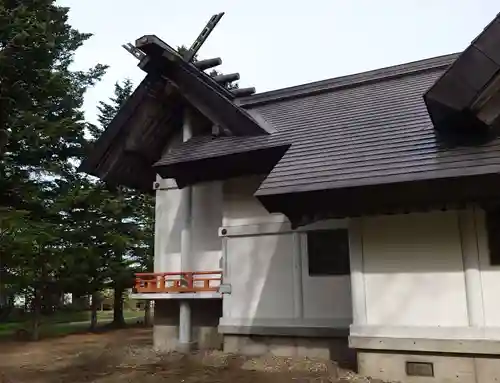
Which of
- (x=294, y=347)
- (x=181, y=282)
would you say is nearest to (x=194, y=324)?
(x=181, y=282)

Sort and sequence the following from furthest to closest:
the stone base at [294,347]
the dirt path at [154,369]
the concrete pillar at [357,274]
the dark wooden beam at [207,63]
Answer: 1. the dark wooden beam at [207,63]
2. the stone base at [294,347]
3. the dirt path at [154,369]
4. the concrete pillar at [357,274]

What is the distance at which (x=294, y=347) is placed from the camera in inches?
366

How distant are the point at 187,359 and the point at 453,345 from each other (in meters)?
5.11

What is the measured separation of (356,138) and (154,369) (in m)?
5.56

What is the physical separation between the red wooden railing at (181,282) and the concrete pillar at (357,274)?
3.69 meters

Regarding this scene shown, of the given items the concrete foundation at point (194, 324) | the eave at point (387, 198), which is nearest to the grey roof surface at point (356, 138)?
the eave at point (387, 198)

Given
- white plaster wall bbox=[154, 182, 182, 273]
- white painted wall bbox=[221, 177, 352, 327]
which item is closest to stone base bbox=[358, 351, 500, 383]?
white painted wall bbox=[221, 177, 352, 327]

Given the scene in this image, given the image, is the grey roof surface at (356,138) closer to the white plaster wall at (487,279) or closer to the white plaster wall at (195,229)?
the white plaster wall at (487,279)

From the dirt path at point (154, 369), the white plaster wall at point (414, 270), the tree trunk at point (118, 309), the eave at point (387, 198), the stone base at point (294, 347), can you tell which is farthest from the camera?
the tree trunk at point (118, 309)

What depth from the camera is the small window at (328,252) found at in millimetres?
9258

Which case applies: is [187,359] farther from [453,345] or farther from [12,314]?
[12,314]

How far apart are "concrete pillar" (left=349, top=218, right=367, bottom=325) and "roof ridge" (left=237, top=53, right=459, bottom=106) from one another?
496cm

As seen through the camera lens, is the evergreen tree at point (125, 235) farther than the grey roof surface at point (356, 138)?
Yes

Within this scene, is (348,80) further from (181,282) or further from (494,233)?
(181,282)
